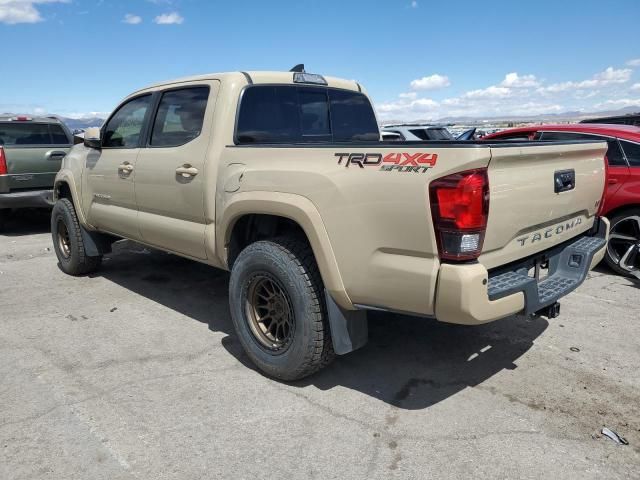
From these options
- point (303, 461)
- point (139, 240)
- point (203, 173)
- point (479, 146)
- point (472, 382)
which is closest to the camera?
point (479, 146)

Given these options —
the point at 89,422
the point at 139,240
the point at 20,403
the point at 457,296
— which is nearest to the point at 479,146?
the point at 457,296

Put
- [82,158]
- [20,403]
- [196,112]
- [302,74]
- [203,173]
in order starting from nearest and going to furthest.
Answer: [20,403] → [203,173] → [196,112] → [302,74] → [82,158]

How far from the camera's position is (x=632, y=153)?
5.71 metres

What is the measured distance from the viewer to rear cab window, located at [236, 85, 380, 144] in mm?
3818

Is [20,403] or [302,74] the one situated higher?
[302,74]

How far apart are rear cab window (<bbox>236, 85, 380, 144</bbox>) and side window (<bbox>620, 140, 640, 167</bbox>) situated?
2931 millimetres

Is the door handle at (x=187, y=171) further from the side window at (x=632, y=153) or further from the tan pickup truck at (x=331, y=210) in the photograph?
the side window at (x=632, y=153)

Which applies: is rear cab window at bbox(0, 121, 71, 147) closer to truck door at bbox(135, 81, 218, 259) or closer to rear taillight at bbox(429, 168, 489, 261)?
truck door at bbox(135, 81, 218, 259)

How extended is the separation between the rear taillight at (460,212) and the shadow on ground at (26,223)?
27.1 ft

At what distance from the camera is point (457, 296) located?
7.95 feet

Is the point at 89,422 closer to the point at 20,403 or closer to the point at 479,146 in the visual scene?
the point at 20,403

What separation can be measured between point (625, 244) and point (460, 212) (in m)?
4.34

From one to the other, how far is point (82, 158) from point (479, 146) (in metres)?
4.42

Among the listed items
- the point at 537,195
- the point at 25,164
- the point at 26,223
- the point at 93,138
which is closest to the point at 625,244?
the point at 537,195
